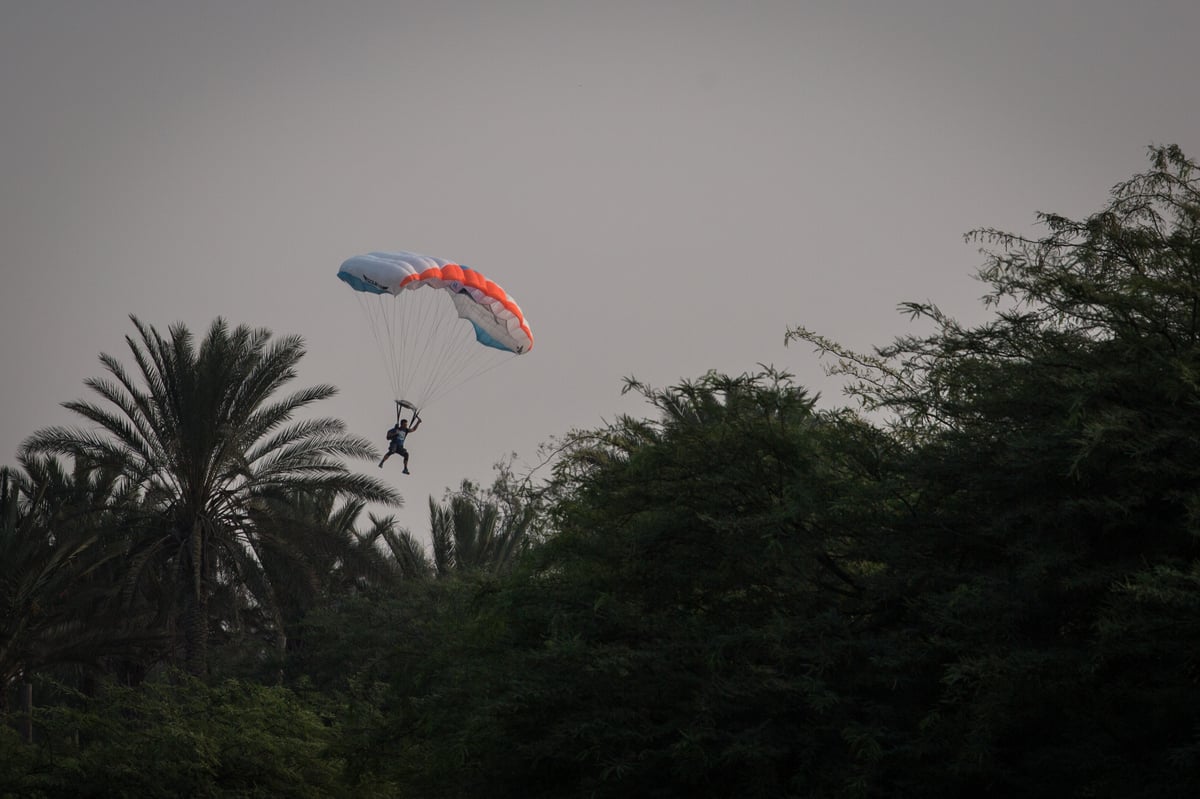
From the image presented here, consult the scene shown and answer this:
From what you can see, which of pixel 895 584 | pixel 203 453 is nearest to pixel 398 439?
pixel 203 453

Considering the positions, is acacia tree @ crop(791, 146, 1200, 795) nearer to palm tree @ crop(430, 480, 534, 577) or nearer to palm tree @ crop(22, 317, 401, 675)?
palm tree @ crop(22, 317, 401, 675)

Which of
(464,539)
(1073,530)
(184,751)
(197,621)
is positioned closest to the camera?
(1073,530)

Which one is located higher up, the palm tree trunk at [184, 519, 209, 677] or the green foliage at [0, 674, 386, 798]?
the palm tree trunk at [184, 519, 209, 677]

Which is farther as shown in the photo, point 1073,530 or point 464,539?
point 464,539

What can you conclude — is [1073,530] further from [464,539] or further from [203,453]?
[464,539]

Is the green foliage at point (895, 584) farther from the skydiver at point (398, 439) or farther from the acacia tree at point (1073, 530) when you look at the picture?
the skydiver at point (398, 439)

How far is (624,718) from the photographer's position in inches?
425

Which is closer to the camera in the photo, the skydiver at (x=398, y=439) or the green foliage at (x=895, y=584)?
the green foliage at (x=895, y=584)

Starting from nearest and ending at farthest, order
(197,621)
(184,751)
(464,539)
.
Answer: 1. (184,751)
2. (197,621)
3. (464,539)

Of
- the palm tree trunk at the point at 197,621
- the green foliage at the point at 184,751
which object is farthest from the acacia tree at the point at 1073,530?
the palm tree trunk at the point at 197,621

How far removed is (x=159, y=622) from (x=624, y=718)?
17.2 meters

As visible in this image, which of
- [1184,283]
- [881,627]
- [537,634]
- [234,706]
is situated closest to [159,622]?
[234,706]

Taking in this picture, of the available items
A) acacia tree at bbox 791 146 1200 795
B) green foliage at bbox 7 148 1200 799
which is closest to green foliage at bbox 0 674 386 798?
green foliage at bbox 7 148 1200 799

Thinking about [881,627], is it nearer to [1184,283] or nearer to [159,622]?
[1184,283]
